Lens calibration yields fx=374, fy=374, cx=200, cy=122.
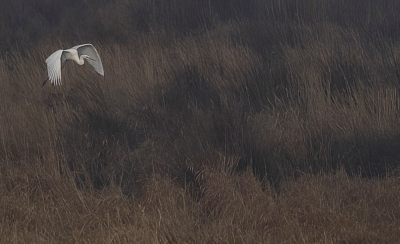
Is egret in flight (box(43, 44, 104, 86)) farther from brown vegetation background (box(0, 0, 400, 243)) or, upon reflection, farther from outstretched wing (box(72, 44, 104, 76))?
brown vegetation background (box(0, 0, 400, 243))

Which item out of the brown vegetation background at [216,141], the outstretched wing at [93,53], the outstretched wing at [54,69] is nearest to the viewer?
the brown vegetation background at [216,141]

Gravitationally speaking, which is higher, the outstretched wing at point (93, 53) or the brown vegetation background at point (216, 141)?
the outstretched wing at point (93, 53)

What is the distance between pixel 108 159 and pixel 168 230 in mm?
1070

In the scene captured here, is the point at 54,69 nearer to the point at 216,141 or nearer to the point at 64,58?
the point at 64,58

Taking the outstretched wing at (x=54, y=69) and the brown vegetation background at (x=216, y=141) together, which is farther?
the outstretched wing at (x=54, y=69)

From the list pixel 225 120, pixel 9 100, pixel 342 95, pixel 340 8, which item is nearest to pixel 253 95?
pixel 342 95

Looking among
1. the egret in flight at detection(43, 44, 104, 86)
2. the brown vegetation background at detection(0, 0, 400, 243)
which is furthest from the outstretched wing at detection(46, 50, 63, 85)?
the brown vegetation background at detection(0, 0, 400, 243)

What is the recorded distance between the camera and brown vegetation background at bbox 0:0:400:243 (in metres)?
→ 2.00

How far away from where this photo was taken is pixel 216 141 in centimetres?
271

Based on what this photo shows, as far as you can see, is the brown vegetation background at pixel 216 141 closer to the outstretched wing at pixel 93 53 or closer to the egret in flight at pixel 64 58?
the outstretched wing at pixel 93 53

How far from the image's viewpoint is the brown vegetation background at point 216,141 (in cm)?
200

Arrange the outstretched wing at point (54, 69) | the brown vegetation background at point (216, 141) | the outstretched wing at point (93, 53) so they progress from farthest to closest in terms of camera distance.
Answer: the outstretched wing at point (93, 53)
the outstretched wing at point (54, 69)
the brown vegetation background at point (216, 141)

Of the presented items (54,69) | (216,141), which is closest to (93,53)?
(54,69)

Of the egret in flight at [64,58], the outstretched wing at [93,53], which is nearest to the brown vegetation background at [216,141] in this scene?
the outstretched wing at [93,53]
